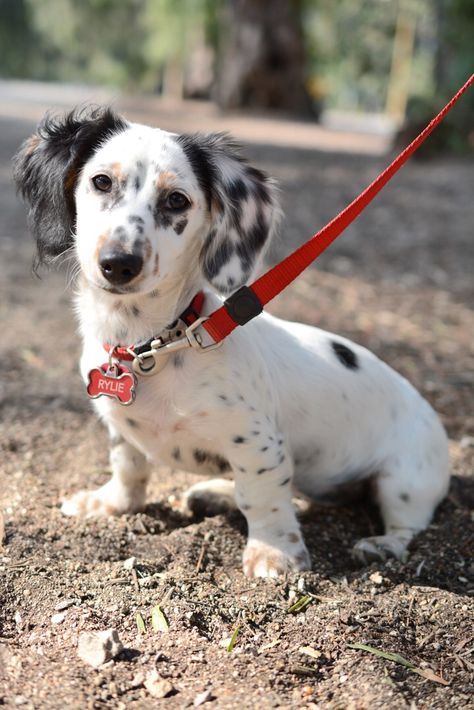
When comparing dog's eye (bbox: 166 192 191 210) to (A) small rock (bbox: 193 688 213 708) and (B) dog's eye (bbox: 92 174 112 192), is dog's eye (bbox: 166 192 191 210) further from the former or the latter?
(A) small rock (bbox: 193 688 213 708)

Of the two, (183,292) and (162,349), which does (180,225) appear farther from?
(162,349)

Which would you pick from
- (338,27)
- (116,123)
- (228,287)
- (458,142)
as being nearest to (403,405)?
(228,287)

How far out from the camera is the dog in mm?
2498

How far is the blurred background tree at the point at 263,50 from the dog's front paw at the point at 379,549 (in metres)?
9.65

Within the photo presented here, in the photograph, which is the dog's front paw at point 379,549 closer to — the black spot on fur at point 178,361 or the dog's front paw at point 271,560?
the dog's front paw at point 271,560

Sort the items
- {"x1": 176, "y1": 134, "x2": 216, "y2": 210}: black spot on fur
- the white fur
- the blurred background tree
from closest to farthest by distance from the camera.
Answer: the white fur
{"x1": 176, "y1": 134, "x2": 216, "y2": 210}: black spot on fur
the blurred background tree

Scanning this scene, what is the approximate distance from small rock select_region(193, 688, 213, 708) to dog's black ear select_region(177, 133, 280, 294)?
4.05 ft

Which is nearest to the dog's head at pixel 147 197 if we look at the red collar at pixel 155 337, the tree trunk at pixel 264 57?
the red collar at pixel 155 337

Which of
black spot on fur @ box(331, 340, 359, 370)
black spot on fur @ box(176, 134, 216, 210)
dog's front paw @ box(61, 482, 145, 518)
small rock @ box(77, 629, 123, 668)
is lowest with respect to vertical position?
dog's front paw @ box(61, 482, 145, 518)

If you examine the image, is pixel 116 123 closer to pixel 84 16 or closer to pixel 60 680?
pixel 60 680

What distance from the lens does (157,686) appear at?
7.13ft

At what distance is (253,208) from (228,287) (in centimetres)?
30

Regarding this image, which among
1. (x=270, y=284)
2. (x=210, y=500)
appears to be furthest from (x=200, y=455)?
(x=270, y=284)

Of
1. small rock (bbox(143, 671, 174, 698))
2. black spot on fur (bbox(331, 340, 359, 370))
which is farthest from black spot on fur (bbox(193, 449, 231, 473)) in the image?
small rock (bbox(143, 671, 174, 698))
